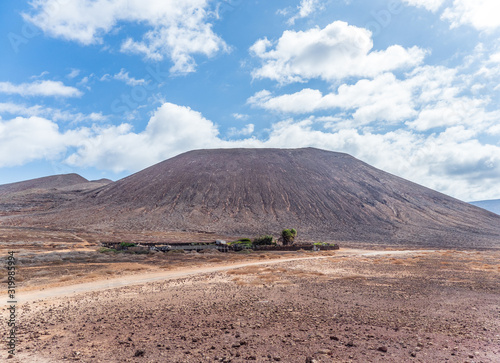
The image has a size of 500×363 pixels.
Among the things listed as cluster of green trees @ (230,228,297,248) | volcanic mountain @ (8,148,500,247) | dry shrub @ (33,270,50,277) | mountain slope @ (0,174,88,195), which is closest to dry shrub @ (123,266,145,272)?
dry shrub @ (33,270,50,277)

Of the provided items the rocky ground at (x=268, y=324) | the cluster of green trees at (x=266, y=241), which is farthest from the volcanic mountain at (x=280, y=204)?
the rocky ground at (x=268, y=324)

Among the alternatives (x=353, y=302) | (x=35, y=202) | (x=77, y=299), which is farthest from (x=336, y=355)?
(x=35, y=202)

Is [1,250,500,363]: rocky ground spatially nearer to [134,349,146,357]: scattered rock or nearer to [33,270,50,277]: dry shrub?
[134,349,146,357]: scattered rock

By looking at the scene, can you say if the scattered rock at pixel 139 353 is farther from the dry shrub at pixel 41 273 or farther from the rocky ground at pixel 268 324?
the dry shrub at pixel 41 273

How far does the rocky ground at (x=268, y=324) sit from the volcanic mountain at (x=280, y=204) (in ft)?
186

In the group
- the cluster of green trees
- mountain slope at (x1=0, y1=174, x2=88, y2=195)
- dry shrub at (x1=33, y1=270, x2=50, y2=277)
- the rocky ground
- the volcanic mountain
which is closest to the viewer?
the rocky ground

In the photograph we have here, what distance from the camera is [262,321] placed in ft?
31.2

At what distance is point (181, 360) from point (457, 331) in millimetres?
7413

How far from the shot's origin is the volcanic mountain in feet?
255

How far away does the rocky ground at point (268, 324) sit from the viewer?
23.4 feet

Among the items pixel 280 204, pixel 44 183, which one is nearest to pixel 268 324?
pixel 280 204

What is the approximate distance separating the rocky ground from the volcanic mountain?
186ft

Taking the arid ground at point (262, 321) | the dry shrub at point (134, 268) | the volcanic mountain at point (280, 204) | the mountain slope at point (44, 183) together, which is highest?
the mountain slope at point (44, 183)

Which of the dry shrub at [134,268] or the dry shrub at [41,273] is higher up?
the dry shrub at [41,273]
